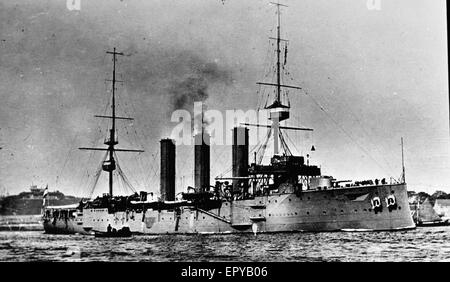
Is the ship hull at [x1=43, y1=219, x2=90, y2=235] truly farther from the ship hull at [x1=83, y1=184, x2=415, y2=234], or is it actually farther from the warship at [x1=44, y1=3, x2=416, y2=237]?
the ship hull at [x1=83, y1=184, x2=415, y2=234]

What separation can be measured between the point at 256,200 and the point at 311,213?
3.76 m

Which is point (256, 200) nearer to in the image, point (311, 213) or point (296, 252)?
point (311, 213)

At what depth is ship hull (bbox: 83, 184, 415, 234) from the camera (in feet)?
81.9

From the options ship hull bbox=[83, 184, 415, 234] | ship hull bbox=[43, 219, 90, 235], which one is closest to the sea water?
ship hull bbox=[83, 184, 415, 234]

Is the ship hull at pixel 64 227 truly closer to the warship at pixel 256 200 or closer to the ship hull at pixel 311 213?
the warship at pixel 256 200

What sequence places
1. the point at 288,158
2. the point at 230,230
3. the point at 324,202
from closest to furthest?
the point at 324,202 < the point at 288,158 < the point at 230,230

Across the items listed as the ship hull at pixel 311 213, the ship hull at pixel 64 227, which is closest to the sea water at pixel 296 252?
the ship hull at pixel 311 213

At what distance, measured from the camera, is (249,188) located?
31875 mm

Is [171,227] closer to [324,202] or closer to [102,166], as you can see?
[102,166]

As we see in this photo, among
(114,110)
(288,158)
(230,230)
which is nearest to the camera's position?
(288,158)

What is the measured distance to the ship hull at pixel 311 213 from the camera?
2495cm
